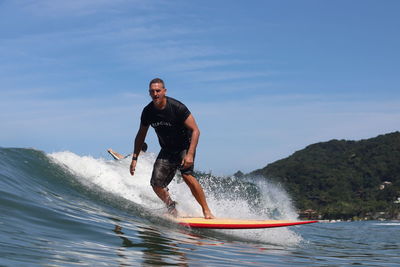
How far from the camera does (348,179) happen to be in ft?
287

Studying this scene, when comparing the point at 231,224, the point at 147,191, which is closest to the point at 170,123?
the point at 231,224

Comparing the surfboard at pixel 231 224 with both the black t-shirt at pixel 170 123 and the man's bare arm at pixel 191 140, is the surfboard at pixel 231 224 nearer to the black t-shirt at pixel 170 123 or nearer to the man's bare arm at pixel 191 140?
the man's bare arm at pixel 191 140

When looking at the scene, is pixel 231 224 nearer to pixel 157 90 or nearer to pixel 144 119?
pixel 144 119

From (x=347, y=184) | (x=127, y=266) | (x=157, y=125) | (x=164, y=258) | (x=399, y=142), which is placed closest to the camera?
(x=127, y=266)

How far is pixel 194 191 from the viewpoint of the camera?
7.85 metres

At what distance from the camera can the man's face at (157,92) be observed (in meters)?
7.20

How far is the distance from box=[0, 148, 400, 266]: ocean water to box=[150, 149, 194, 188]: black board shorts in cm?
60

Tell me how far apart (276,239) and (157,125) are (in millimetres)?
2651

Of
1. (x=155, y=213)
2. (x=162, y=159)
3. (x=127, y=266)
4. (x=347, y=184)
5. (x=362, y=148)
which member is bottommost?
(x=127, y=266)

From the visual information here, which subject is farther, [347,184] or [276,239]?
[347,184]

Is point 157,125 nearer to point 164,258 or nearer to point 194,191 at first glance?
point 194,191

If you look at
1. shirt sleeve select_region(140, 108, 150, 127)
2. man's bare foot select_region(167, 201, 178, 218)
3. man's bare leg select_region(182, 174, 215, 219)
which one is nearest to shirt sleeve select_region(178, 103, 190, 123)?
shirt sleeve select_region(140, 108, 150, 127)

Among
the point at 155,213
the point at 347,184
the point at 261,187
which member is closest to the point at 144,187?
the point at 155,213

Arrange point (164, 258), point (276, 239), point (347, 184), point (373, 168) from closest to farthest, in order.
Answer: point (164, 258)
point (276, 239)
point (347, 184)
point (373, 168)
